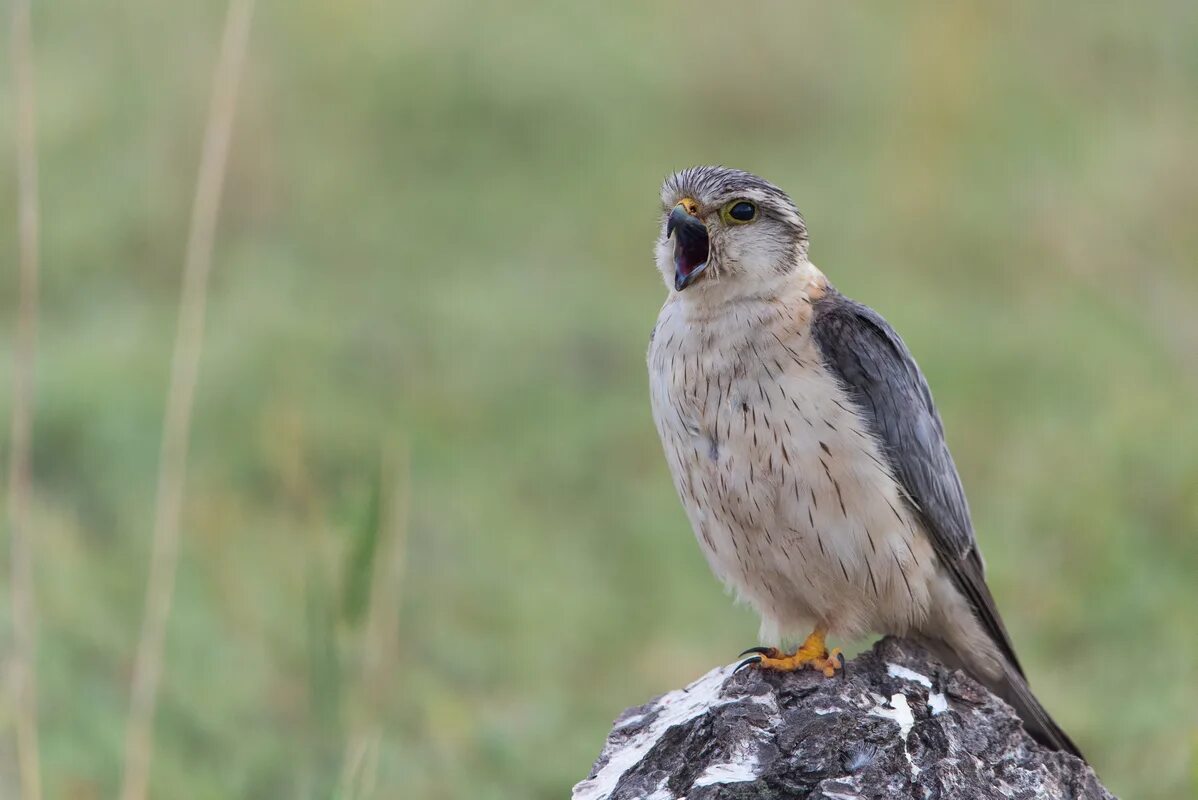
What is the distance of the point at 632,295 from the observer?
7.21 meters

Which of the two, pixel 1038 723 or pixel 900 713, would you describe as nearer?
pixel 900 713

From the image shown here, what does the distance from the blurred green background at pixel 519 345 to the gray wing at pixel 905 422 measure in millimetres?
1099

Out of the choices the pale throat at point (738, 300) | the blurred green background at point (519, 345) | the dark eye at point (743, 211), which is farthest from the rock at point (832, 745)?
the dark eye at point (743, 211)

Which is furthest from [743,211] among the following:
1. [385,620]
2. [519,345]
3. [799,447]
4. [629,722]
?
[519,345]

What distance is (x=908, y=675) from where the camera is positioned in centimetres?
320

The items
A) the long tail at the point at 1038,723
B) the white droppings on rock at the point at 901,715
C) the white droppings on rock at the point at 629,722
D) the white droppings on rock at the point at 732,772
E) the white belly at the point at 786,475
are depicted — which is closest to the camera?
the white droppings on rock at the point at 732,772

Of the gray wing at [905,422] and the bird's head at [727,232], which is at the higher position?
the bird's head at [727,232]

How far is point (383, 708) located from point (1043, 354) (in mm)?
3467

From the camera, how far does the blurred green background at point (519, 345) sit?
4871 millimetres

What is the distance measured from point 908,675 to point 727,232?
105 cm

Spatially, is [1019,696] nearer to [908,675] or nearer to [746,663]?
[908,675]

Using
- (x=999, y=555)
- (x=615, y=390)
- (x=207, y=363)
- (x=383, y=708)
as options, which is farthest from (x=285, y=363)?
(x=999, y=555)

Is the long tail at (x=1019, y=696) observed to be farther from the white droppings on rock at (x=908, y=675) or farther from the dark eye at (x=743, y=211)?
the dark eye at (x=743, y=211)

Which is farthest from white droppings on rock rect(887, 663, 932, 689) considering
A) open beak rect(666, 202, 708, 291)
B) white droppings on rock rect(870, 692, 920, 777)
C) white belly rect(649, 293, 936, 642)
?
open beak rect(666, 202, 708, 291)
